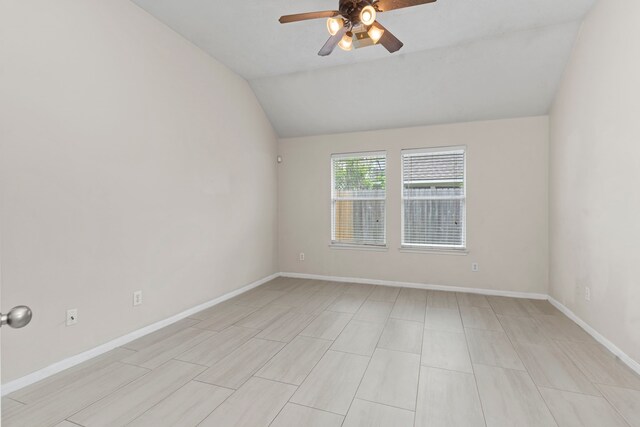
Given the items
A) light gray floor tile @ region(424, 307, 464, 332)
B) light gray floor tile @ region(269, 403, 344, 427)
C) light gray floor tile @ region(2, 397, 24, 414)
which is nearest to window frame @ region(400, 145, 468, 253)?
light gray floor tile @ region(424, 307, 464, 332)

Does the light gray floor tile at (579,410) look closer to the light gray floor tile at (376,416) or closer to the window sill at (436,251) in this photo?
the light gray floor tile at (376,416)

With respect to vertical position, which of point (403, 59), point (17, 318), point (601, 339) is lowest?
point (601, 339)

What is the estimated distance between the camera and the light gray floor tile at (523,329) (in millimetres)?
2715

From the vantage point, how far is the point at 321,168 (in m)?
4.93

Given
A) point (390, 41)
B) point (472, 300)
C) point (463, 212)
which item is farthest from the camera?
point (463, 212)

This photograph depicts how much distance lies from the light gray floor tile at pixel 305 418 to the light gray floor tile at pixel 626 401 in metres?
1.59

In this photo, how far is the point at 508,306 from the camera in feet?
11.8

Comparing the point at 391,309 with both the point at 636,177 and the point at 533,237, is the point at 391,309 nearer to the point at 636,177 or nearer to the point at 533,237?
the point at 533,237

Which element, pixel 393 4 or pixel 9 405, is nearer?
pixel 9 405

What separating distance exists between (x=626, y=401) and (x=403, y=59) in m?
3.49

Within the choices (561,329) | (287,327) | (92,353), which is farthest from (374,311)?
(92,353)

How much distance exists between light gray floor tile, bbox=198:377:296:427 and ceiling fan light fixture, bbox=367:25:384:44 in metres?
2.58

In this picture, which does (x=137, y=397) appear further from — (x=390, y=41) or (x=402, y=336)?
(x=390, y=41)

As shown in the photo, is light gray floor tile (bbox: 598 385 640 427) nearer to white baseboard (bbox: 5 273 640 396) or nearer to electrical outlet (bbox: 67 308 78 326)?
white baseboard (bbox: 5 273 640 396)
